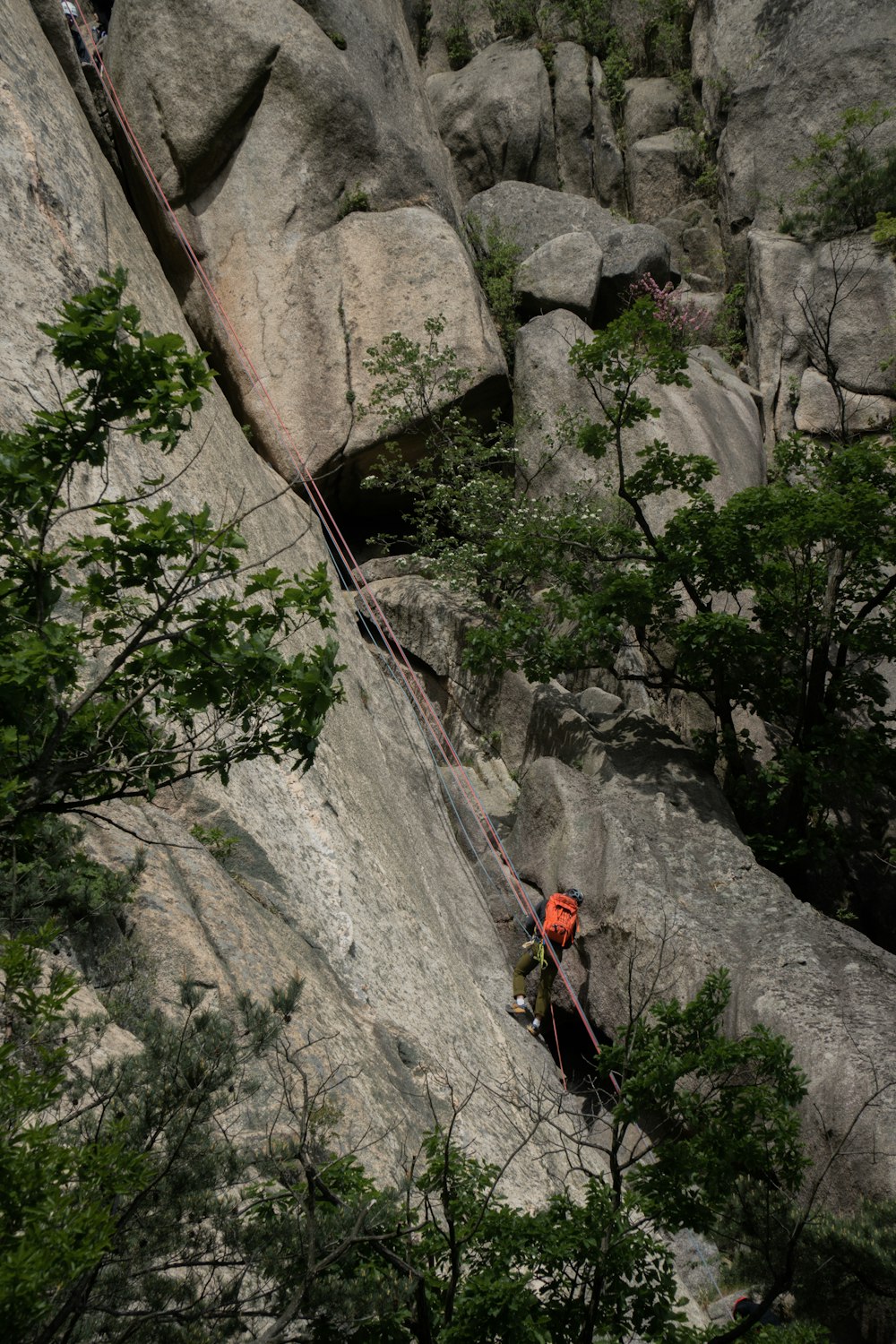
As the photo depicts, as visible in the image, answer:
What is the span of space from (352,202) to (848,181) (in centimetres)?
902

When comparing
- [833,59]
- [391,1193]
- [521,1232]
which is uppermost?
[833,59]

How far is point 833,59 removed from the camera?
779 inches

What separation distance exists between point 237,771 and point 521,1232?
4.04 m

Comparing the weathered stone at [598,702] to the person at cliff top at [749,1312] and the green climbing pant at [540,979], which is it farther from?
the person at cliff top at [749,1312]

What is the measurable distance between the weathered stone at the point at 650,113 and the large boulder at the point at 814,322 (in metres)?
5.28

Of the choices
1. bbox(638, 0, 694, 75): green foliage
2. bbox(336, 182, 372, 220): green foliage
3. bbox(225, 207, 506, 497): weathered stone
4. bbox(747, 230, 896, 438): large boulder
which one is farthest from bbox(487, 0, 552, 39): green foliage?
bbox(336, 182, 372, 220): green foliage

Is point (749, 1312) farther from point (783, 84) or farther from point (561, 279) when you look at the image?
point (783, 84)

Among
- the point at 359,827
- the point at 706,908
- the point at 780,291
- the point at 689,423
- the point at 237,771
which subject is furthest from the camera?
the point at 780,291

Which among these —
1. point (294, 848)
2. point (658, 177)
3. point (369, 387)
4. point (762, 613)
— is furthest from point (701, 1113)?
point (658, 177)

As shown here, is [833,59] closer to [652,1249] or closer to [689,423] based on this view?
[689,423]

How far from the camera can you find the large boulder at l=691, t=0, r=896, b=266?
19547mm

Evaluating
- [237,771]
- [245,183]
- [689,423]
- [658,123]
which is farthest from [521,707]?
[658,123]

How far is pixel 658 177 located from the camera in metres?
23.0

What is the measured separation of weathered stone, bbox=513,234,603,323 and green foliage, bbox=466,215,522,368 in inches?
9.4
